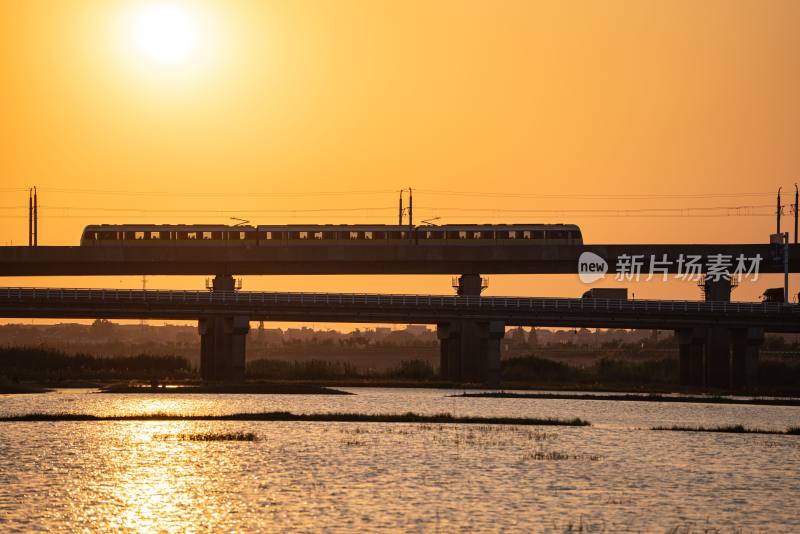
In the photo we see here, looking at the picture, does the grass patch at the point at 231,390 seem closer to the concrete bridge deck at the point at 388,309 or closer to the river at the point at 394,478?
the concrete bridge deck at the point at 388,309

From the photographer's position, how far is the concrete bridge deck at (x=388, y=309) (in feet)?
402

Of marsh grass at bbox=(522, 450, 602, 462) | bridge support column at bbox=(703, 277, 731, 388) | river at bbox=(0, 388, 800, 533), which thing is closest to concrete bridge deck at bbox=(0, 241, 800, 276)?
bridge support column at bbox=(703, 277, 731, 388)

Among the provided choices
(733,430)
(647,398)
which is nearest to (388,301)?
(647,398)

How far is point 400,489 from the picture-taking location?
4394 centimetres

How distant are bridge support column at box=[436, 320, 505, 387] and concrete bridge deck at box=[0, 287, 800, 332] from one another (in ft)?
3.04

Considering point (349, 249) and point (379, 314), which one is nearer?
point (379, 314)

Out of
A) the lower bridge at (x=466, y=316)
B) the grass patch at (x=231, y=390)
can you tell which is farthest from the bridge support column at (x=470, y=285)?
the grass patch at (x=231, y=390)

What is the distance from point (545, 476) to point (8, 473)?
65.4ft

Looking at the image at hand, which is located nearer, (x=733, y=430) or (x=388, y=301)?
(x=733, y=430)

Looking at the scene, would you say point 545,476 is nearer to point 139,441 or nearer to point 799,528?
point 799,528

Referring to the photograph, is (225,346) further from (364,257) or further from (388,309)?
(364,257)

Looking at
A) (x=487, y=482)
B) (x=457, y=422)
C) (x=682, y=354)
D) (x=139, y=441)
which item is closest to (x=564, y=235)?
(x=682, y=354)

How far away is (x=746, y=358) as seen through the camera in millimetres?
128750

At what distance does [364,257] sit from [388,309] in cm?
1188
